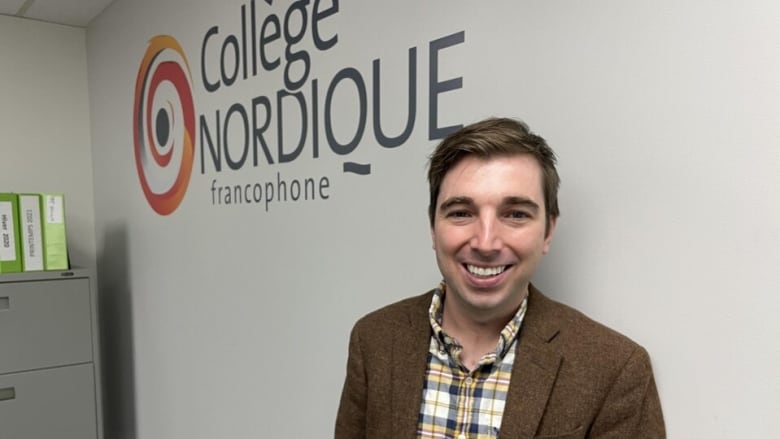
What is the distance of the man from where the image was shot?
3.07 feet

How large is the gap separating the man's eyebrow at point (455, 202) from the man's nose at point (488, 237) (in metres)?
0.04

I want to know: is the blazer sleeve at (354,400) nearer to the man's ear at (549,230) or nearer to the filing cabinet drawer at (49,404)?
the man's ear at (549,230)

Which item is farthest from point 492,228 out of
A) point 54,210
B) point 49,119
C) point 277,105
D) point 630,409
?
point 49,119

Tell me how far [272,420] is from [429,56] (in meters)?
1.29

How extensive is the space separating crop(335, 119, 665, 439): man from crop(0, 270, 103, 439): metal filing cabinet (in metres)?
2.05

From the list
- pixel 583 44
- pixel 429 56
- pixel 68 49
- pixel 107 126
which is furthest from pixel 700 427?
pixel 68 49

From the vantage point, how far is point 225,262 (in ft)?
7.00

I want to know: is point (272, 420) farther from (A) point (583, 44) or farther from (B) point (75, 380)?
(A) point (583, 44)

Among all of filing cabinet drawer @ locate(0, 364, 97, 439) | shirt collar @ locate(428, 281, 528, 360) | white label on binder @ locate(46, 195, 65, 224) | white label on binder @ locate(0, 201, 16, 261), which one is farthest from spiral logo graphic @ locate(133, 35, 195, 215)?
shirt collar @ locate(428, 281, 528, 360)

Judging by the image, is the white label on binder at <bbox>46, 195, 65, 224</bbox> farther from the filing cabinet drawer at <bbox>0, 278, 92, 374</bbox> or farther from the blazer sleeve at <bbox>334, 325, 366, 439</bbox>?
the blazer sleeve at <bbox>334, 325, 366, 439</bbox>

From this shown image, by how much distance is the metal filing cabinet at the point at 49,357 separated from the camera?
245 cm

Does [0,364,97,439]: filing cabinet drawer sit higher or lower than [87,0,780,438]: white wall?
lower

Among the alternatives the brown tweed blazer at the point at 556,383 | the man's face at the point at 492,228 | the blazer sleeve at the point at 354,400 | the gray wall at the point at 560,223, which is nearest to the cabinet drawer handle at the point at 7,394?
the gray wall at the point at 560,223

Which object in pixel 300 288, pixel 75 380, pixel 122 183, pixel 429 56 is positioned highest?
pixel 429 56
